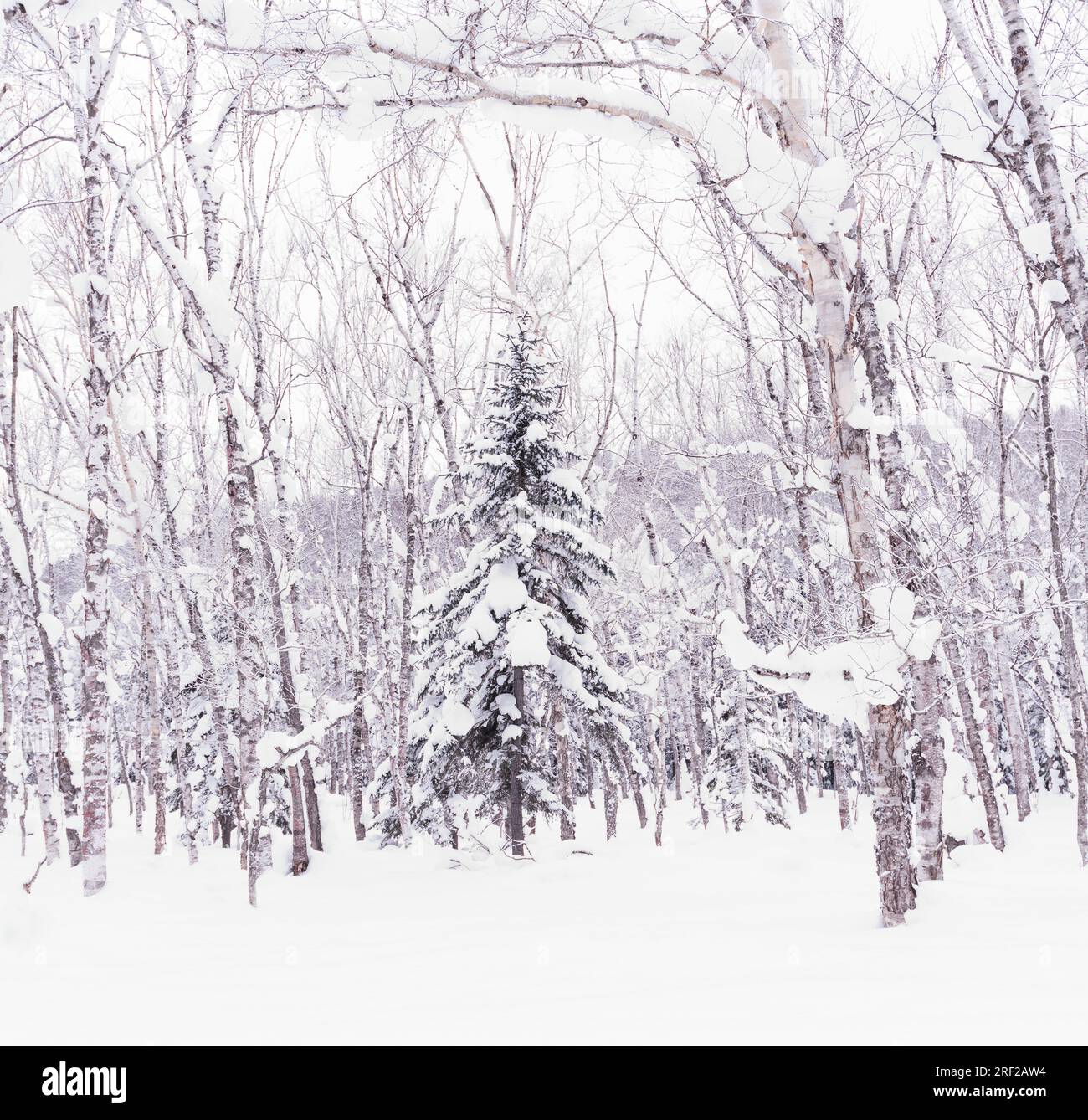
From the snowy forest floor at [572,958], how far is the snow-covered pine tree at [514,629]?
1829 millimetres

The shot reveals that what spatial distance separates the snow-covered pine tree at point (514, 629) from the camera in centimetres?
1125

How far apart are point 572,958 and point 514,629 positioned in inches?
244

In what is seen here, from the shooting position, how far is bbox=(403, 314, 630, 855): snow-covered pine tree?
36.9 feet

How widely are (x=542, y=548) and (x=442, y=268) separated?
201 inches

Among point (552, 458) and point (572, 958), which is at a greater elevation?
point (552, 458)

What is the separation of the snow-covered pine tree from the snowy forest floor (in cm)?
183

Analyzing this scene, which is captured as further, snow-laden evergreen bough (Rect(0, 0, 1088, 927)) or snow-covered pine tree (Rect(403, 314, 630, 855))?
snow-covered pine tree (Rect(403, 314, 630, 855))

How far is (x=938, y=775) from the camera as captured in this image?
628 cm

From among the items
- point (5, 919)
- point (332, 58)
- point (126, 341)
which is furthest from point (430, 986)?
point (126, 341)

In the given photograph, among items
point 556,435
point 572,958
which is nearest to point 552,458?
point 556,435

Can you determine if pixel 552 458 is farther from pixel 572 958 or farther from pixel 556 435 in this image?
pixel 572 958

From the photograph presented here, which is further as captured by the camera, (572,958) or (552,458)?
(552,458)

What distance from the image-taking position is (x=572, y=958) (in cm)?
493
